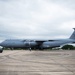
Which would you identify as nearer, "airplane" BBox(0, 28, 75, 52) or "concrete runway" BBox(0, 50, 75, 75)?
"concrete runway" BBox(0, 50, 75, 75)

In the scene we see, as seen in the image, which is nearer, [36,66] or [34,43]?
[36,66]

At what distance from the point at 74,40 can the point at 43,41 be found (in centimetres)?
1200

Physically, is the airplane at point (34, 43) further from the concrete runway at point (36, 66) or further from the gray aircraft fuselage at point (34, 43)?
the concrete runway at point (36, 66)

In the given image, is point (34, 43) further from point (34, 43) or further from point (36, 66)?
point (36, 66)

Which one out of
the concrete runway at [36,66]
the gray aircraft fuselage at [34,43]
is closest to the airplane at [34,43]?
the gray aircraft fuselage at [34,43]

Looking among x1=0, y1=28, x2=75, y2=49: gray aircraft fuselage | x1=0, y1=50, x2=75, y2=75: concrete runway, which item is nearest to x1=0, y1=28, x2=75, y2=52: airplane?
x1=0, y1=28, x2=75, y2=49: gray aircraft fuselage

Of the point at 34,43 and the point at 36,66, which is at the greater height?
the point at 34,43

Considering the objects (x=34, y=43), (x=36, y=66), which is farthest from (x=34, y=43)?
(x=36, y=66)

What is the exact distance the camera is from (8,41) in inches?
3334

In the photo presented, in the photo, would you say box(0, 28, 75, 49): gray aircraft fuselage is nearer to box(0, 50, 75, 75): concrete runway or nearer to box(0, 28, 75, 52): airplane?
box(0, 28, 75, 52): airplane

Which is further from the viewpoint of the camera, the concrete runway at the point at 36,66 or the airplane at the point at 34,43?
the airplane at the point at 34,43

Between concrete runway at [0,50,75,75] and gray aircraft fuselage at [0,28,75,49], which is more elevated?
gray aircraft fuselage at [0,28,75,49]

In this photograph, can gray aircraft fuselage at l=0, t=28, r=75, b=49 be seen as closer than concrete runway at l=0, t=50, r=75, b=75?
No

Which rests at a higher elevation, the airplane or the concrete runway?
the airplane
